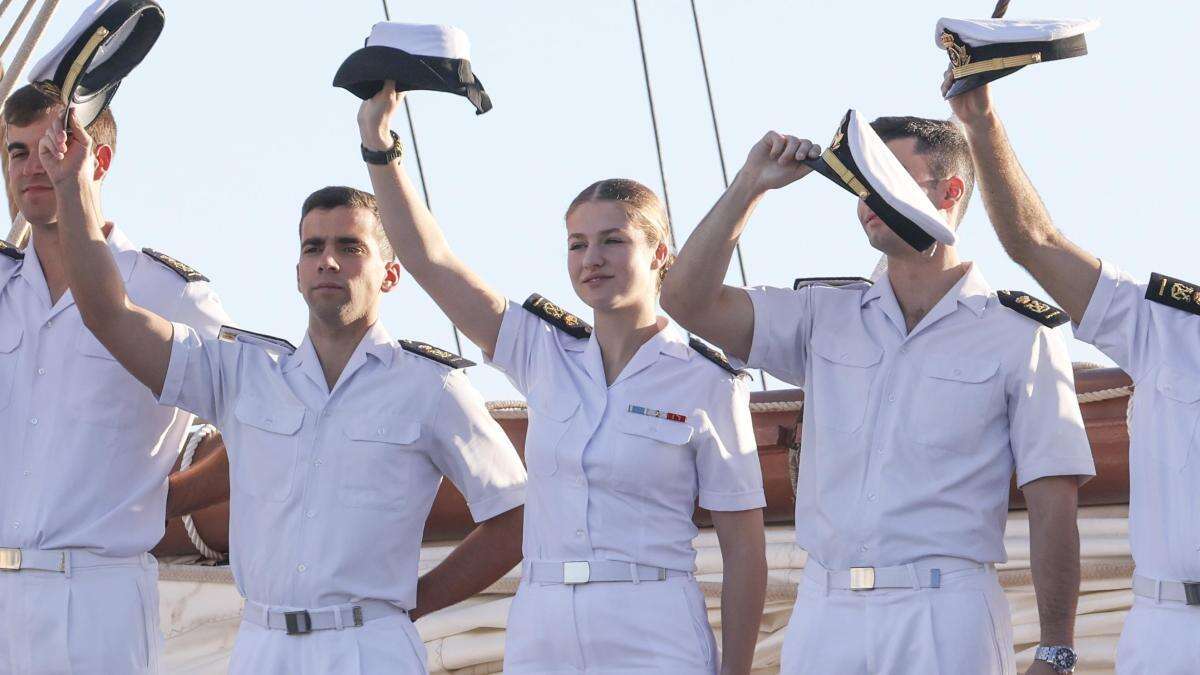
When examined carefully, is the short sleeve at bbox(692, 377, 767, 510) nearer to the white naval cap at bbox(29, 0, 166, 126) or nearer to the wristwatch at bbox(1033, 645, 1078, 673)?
the wristwatch at bbox(1033, 645, 1078, 673)

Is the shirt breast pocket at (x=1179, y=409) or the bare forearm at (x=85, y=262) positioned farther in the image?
the bare forearm at (x=85, y=262)

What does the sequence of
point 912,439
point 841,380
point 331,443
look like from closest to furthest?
point 912,439
point 841,380
point 331,443

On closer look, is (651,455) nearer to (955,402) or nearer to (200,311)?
(955,402)

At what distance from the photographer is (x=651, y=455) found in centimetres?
365

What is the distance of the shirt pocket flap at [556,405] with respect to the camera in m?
3.71

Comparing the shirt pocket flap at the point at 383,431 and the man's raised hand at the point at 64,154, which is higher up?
the man's raised hand at the point at 64,154

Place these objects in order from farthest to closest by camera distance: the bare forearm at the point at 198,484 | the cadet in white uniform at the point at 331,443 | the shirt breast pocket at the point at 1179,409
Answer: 1. the bare forearm at the point at 198,484
2. the cadet in white uniform at the point at 331,443
3. the shirt breast pocket at the point at 1179,409

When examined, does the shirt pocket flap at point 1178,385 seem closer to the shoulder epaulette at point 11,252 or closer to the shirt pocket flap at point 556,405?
the shirt pocket flap at point 556,405

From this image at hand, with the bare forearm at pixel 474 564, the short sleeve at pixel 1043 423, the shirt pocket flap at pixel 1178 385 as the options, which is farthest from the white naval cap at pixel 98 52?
the shirt pocket flap at pixel 1178 385

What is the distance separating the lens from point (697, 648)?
3596 mm

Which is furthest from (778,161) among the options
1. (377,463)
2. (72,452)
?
(72,452)

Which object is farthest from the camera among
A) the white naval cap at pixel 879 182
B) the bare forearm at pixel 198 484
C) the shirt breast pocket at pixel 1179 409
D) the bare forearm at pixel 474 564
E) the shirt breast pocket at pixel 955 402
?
the bare forearm at pixel 198 484

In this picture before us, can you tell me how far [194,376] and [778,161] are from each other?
129 cm

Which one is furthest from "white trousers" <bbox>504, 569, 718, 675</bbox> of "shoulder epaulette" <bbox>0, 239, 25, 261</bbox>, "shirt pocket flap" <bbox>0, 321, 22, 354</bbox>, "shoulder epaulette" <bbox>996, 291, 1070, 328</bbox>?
"shoulder epaulette" <bbox>0, 239, 25, 261</bbox>
